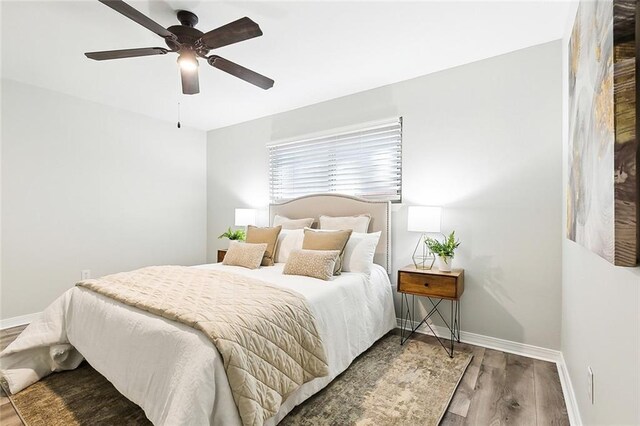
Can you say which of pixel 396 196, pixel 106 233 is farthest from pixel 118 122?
pixel 396 196

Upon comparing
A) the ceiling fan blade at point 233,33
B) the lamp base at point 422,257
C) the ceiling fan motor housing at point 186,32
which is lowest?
the lamp base at point 422,257

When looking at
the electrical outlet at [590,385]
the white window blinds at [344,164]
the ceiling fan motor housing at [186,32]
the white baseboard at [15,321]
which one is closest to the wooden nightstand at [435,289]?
the white window blinds at [344,164]

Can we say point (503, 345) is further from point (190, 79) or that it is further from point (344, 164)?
point (190, 79)

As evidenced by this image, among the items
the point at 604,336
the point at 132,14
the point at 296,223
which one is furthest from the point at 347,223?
the point at 132,14

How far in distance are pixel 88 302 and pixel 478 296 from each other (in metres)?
3.14

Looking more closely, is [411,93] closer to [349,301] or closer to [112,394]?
[349,301]

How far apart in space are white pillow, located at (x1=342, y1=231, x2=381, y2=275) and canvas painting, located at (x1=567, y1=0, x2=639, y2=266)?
1.63 meters

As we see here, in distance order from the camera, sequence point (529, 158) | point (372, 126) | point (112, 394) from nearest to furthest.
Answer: point (112, 394) < point (529, 158) < point (372, 126)

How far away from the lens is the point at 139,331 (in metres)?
1.70

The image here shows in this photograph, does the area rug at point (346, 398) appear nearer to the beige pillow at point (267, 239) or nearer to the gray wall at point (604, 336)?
the gray wall at point (604, 336)

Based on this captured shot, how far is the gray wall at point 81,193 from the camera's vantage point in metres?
3.38

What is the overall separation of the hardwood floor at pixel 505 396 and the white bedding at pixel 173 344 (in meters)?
0.42

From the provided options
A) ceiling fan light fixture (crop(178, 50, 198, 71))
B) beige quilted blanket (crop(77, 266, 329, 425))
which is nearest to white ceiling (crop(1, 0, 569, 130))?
ceiling fan light fixture (crop(178, 50, 198, 71))

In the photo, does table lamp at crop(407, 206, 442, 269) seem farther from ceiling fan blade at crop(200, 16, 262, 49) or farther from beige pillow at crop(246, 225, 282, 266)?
ceiling fan blade at crop(200, 16, 262, 49)
